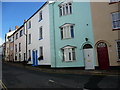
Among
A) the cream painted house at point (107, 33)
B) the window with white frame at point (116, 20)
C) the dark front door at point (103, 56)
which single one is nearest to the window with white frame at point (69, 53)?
the cream painted house at point (107, 33)

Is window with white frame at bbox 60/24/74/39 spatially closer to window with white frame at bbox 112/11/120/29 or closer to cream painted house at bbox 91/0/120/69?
cream painted house at bbox 91/0/120/69

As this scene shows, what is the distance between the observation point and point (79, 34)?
15.2 meters

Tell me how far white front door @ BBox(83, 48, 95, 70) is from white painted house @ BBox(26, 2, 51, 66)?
5.72 metres

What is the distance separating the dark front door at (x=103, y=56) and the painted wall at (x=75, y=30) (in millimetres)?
1182

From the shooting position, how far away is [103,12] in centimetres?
1413

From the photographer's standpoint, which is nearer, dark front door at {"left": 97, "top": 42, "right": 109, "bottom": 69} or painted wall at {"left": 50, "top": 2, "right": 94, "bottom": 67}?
dark front door at {"left": 97, "top": 42, "right": 109, "bottom": 69}

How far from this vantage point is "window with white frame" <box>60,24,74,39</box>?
1597 cm

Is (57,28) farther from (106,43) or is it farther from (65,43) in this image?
(106,43)

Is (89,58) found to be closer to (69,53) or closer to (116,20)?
(69,53)

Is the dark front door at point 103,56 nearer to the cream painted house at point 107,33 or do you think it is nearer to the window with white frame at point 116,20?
the cream painted house at point 107,33

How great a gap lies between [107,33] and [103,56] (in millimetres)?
2788

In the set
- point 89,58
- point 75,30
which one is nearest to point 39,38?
point 75,30

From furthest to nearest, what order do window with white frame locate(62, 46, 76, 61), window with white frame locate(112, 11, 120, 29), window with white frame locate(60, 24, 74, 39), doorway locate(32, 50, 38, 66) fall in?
doorway locate(32, 50, 38, 66)
window with white frame locate(60, 24, 74, 39)
window with white frame locate(62, 46, 76, 61)
window with white frame locate(112, 11, 120, 29)

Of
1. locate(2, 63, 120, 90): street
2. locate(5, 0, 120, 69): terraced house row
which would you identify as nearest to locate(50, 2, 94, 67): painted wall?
locate(5, 0, 120, 69): terraced house row
